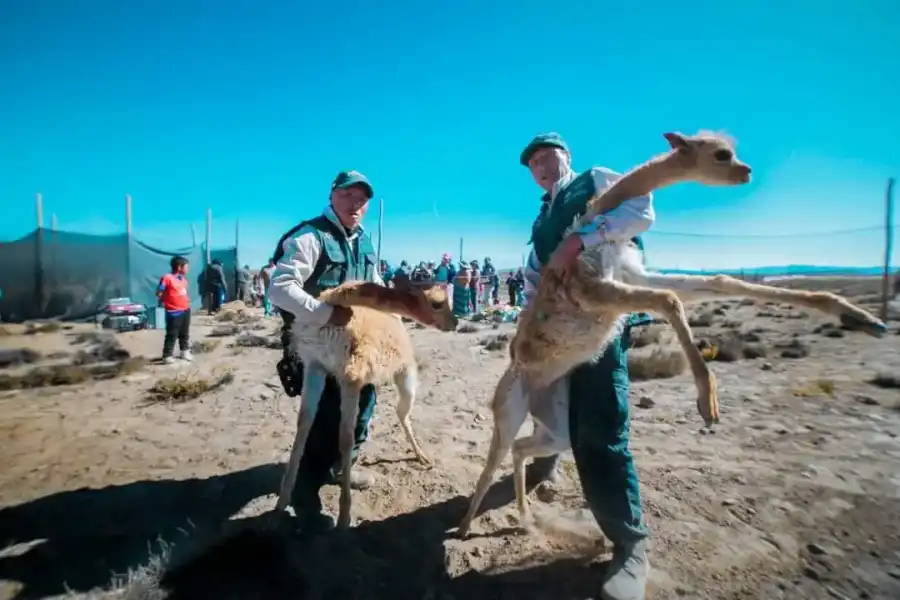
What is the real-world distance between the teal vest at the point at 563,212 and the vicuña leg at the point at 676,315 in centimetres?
55

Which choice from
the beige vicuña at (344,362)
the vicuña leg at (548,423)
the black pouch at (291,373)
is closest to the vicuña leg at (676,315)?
the vicuña leg at (548,423)

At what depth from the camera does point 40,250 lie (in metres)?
13.7

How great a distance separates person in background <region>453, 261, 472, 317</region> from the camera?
54.8 feet

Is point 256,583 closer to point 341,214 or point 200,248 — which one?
point 341,214

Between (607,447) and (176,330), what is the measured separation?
8.32 meters

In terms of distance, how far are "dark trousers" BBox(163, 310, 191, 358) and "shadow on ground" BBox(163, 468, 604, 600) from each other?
6.36 m

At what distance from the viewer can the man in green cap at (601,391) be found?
2.28m

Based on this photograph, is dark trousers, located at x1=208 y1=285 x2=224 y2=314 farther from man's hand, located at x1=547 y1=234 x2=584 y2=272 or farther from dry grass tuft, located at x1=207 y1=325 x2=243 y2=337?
man's hand, located at x1=547 y1=234 x2=584 y2=272

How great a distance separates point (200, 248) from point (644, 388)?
18060 mm

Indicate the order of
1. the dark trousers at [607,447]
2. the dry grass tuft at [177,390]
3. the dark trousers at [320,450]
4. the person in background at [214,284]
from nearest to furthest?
1. the dark trousers at [607,447]
2. the dark trousers at [320,450]
3. the dry grass tuft at [177,390]
4. the person in background at [214,284]

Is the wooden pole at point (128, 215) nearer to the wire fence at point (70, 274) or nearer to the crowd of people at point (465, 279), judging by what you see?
the wire fence at point (70, 274)

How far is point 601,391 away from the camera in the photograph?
8.31ft

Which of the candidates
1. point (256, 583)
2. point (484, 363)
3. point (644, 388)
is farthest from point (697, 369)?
point (484, 363)

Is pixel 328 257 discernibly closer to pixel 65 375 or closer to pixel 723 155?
pixel 723 155
